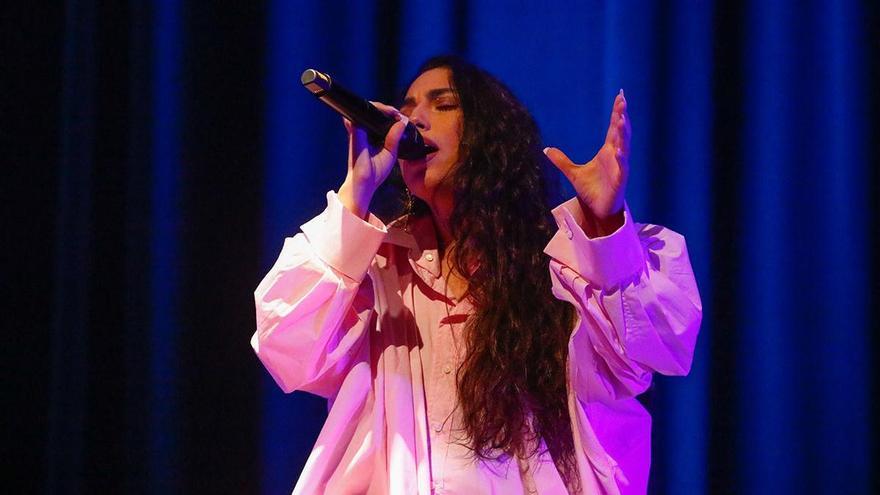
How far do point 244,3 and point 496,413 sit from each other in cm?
104

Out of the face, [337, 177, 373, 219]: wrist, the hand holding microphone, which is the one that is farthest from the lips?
[337, 177, 373, 219]: wrist

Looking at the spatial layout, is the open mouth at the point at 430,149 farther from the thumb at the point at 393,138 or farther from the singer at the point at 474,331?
the thumb at the point at 393,138

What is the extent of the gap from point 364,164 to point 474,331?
30 cm

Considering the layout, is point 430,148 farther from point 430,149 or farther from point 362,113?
point 362,113

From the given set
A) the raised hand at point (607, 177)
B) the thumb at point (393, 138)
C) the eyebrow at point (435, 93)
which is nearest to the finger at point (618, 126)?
the raised hand at point (607, 177)

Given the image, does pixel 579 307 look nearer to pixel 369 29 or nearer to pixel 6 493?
pixel 369 29

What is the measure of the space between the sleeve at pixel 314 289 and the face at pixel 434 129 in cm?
23

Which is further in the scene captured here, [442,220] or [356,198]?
[442,220]

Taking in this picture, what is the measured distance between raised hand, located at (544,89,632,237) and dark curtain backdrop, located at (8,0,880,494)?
48 centimetres

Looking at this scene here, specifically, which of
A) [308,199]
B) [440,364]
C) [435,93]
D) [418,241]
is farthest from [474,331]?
[308,199]

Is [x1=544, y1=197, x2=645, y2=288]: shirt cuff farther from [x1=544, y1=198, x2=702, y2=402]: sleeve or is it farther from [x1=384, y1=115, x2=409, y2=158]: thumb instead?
[x1=384, y1=115, x2=409, y2=158]: thumb

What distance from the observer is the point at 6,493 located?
174 centimetres

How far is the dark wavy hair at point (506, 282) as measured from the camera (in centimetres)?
128

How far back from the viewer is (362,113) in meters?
1.25
